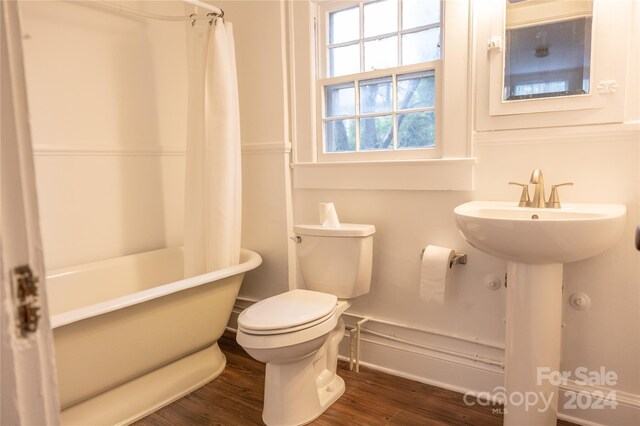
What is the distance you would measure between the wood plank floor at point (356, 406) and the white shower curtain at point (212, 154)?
24.2 inches

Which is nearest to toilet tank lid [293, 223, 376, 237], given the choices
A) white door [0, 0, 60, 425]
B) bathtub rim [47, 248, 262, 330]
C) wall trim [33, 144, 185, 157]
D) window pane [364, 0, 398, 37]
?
bathtub rim [47, 248, 262, 330]

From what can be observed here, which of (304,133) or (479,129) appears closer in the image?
(479,129)

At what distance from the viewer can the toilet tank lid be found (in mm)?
2000

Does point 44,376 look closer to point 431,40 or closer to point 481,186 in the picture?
point 481,186

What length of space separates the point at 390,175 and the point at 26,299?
1790mm

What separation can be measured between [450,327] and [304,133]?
1254 millimetres

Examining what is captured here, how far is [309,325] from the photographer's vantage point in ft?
5.51

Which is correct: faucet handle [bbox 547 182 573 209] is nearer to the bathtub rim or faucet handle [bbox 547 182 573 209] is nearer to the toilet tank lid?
the toilet tank lid

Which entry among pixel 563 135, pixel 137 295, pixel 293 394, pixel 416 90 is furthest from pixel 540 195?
pixel 137 295

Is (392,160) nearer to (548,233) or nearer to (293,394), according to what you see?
(548,233)

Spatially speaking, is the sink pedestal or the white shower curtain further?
the white shower curtain

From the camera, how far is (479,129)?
186cm

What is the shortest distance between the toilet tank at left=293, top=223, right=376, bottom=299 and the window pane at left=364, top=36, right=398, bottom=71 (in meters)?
0.82

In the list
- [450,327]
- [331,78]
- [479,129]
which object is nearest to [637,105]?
[479,129]
